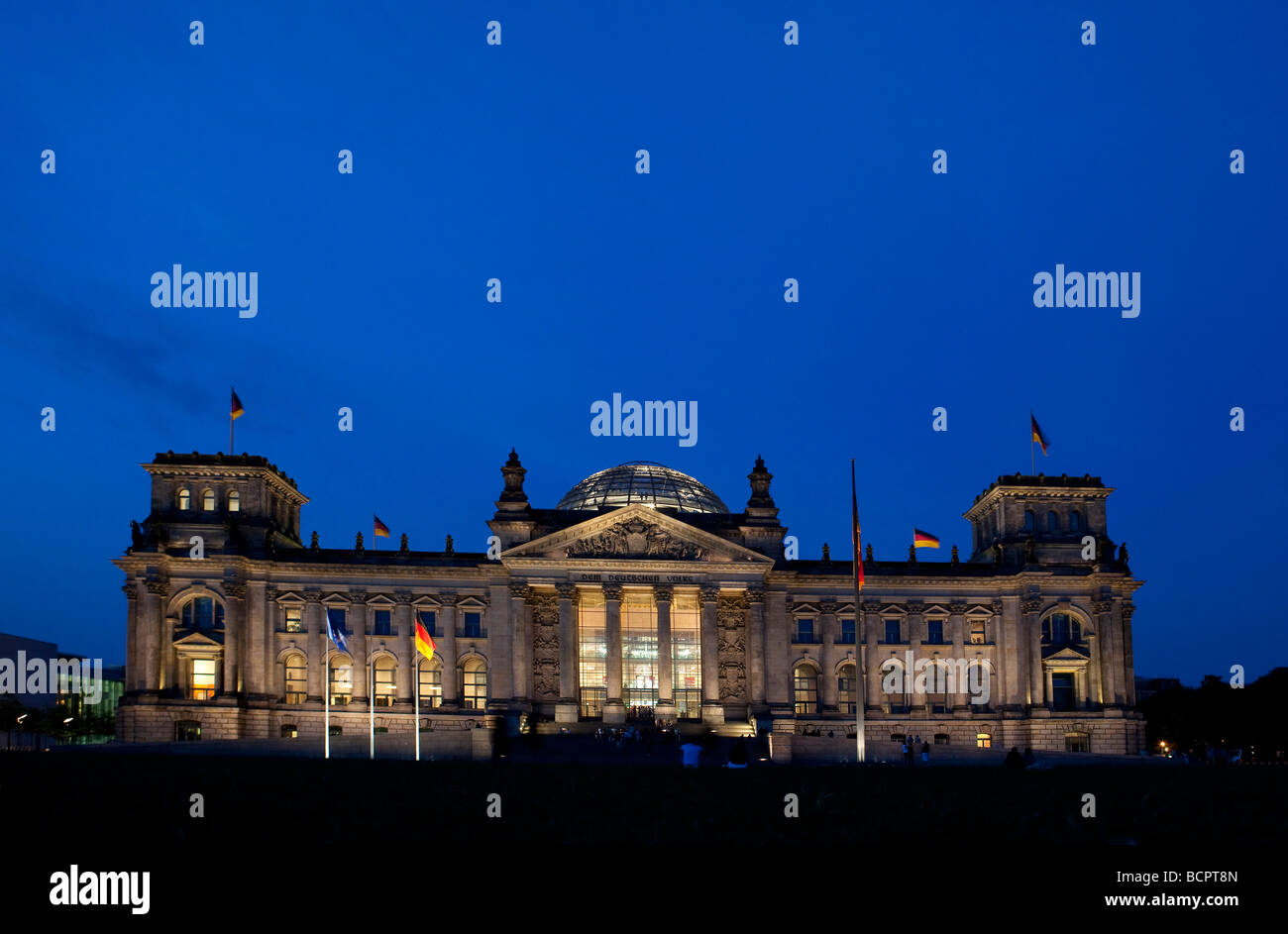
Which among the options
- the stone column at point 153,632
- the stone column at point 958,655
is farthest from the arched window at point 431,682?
the stone column at point 958,655

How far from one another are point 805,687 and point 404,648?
1246 inches

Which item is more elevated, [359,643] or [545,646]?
[359,643]

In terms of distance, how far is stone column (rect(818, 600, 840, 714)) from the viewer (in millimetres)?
98062

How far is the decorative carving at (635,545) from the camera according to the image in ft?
304

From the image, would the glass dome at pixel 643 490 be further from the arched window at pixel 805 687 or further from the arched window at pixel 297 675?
the arched window at pixel 297 675

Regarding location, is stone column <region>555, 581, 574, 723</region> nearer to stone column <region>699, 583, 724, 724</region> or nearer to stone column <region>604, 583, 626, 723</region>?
stone column <region>604, 583, 626, 723</region>

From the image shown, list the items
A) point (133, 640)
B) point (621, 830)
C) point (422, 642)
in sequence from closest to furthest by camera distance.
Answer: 1. point (621, 830)
2. point (422, 642)
3. point (133, 640)

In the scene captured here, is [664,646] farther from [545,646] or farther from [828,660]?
[828,660]

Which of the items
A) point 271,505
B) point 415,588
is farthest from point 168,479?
point 415,588

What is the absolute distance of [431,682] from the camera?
96.4 m

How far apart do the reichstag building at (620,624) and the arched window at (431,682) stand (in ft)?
0.50

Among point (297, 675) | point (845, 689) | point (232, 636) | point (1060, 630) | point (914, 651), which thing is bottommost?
point (845, 689)

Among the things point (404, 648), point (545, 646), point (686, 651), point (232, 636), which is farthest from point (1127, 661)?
point (232, 636)

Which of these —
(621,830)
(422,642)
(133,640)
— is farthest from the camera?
(133,640)
